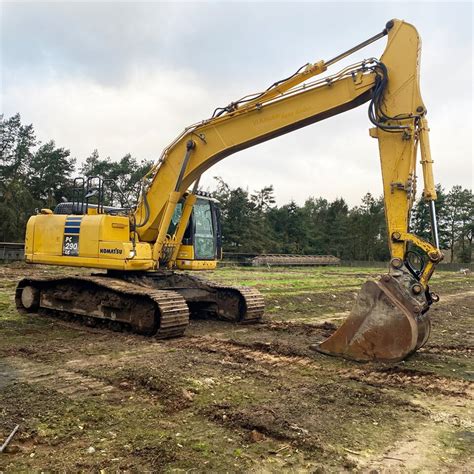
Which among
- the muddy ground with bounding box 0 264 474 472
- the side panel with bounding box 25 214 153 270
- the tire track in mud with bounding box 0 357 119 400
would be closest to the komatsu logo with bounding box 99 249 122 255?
the side panel with bounding box 25 214 153 270

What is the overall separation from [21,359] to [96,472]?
384 cm

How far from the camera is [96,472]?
3.42 metres

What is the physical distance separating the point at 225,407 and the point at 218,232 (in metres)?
6.52

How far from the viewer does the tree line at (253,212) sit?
142 ft

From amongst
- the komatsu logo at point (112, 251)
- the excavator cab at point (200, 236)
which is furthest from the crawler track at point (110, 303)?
the excavator cab at point (200, 236)

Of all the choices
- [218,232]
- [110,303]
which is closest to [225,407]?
[110,303]

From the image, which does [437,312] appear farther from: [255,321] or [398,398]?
[398,398]

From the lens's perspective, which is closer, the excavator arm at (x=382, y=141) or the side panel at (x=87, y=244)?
the excavator arm at (x=382, y=141)

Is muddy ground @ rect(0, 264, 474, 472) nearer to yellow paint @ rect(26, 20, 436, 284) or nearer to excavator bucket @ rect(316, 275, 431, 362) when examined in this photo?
excavator bucket @ rect(316, 275, 431, 362)

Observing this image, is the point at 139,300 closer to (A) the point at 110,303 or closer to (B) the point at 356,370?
(A) the point at 110,303

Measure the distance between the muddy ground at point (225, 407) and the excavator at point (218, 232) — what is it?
61 centimetres

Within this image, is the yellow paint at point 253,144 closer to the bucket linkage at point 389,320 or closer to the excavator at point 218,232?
the excavator at point 218,232

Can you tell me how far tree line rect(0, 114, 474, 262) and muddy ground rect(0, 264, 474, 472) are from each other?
3544cm

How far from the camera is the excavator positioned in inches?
265
